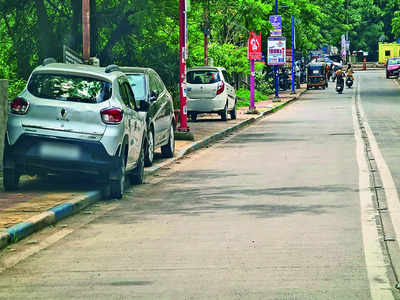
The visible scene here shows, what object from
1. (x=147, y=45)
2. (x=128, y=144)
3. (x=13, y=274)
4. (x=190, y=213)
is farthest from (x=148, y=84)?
(x=147, y=45)

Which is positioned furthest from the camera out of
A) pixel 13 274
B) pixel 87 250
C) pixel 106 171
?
pixel 106 171

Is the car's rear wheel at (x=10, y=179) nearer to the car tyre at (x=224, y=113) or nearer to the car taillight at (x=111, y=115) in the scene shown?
the car taillight at (x=111, y=115)

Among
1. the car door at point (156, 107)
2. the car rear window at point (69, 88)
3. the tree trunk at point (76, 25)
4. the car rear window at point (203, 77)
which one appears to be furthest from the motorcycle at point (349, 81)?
the car rear window at point (69, 88)

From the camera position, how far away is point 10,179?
1311cm

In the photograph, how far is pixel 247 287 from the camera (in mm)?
7309

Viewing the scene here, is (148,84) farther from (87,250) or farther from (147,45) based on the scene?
(147,45)

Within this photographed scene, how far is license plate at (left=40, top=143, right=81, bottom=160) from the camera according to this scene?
12781mm

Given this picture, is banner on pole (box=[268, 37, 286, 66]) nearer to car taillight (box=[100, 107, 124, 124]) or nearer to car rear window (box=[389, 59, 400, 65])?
car taillight (box=[100, 107, 124, 124])

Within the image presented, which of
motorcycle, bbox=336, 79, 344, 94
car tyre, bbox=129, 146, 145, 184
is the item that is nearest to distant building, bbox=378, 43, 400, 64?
motorcycle, bbox=336, 79, 344, 94

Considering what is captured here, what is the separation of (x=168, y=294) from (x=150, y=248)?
208cm

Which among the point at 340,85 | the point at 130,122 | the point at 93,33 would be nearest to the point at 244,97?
the point at 340,85

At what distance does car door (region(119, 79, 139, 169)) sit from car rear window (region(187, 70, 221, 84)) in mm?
17539

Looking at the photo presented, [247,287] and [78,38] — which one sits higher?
[78,38]

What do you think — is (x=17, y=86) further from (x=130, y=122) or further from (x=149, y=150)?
(x=130, y=122)
